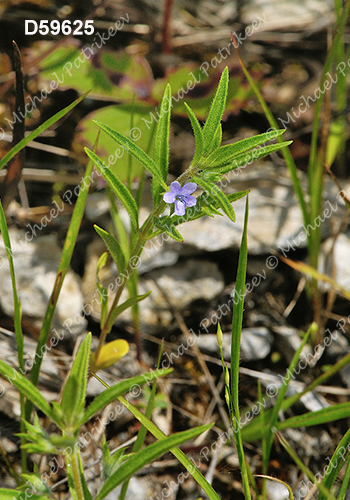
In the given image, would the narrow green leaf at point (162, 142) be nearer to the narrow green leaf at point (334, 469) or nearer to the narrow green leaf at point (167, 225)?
the narrow green leaf at point (167, 225)

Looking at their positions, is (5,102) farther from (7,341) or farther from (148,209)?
(7,341)

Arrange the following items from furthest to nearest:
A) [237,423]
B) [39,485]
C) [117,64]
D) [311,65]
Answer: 1. [311,65]
2. [117,64]
3. [237,423]
4. [39,485]

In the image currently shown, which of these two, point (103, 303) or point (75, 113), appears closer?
point (103, 303)

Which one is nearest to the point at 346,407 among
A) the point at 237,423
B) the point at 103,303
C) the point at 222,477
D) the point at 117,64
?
the point at 237,423

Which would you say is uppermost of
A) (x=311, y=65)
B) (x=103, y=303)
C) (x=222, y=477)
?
(x=311, y=65)

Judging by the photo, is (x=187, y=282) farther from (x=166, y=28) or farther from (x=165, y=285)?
(x=166, y=28)

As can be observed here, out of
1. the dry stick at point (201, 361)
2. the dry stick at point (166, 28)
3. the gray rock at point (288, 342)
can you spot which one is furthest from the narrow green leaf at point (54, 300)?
the dry stick at point (166, 28)

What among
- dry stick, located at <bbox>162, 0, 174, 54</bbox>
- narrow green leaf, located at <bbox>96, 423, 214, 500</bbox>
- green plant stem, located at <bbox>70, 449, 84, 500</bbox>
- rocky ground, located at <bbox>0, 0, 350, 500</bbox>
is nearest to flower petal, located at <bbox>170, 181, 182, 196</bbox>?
narrow green leaf, located at <bbox>96, 423, 214, 500</bbox>

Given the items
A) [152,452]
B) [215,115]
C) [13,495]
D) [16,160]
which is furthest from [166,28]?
[13,495]
